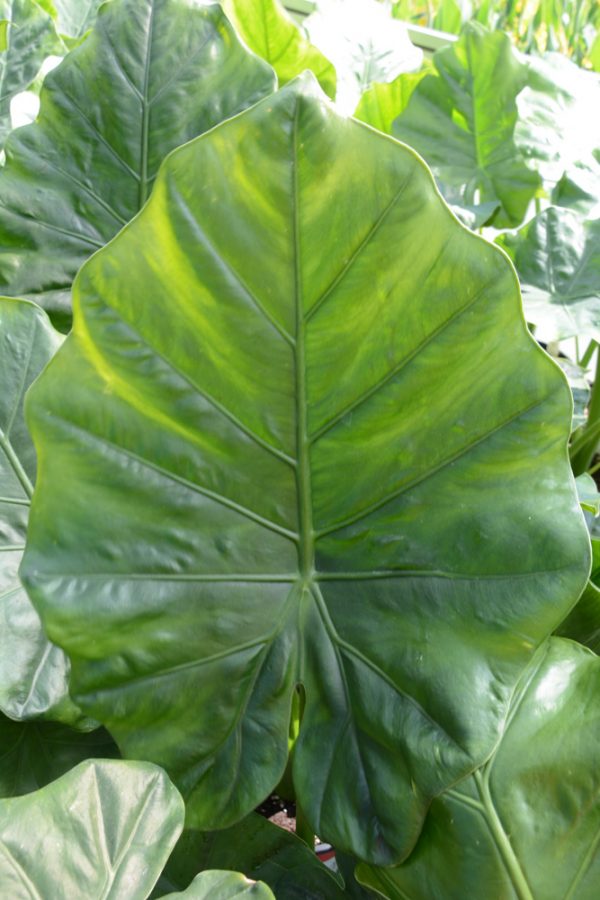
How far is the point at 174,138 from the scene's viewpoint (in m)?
0.81

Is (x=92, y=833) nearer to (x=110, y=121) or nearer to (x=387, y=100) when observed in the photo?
(x=110, y=121)

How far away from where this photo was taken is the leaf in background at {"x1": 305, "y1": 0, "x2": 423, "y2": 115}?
132cm

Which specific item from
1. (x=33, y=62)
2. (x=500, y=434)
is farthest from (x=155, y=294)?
(x=33, y=62)

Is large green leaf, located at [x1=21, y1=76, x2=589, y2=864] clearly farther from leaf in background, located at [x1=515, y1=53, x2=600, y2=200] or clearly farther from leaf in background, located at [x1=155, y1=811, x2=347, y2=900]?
leaf in background, located at [x1=515, y1=53, x2=600, y2=200]

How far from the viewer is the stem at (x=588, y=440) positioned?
4.08 ft

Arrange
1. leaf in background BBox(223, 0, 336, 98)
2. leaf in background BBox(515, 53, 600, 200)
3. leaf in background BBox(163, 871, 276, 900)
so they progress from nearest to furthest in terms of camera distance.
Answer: leaf in background BBox(163, 871, 276, 900)
leaf in background BBox(223, 0, 336, 98)
leaf in background BBox(515, 53, 600, 200)

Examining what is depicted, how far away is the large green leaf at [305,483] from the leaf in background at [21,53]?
0.66 metres

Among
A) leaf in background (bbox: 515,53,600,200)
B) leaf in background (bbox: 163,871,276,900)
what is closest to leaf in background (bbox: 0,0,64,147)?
leaf in background (bbox: 515,53,600,200)

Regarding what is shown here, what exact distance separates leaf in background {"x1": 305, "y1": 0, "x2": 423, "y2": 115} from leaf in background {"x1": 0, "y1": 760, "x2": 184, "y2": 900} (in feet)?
3.34

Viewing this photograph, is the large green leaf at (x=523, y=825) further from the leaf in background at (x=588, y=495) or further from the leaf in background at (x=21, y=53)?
the leaf in background at (x=21, y=53)

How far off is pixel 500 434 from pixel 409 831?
0.25m

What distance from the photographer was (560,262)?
1.04 meters

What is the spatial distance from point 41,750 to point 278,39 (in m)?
0.76

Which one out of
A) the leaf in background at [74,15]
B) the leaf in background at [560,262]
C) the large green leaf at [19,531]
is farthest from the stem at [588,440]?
the leaf in background at [74,15]
